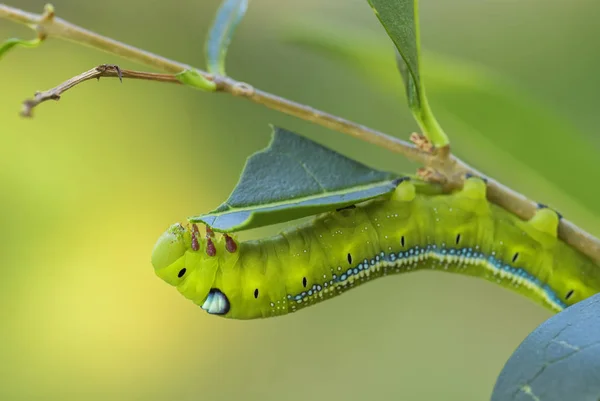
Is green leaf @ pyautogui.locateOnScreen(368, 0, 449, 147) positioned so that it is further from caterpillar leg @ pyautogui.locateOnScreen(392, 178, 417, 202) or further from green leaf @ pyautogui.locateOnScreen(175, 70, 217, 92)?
green leaf @ pyautogui.locateOnScreen(175, 70, 217, 92)

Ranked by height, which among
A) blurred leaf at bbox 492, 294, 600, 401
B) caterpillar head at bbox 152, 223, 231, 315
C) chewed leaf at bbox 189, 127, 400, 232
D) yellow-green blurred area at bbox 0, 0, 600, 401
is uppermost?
chewed leaf at bbox 189, 127, 400, 232

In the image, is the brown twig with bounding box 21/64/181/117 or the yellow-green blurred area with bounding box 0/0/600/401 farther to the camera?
the yellow-green blurred area with bounding box 0/0/600/401

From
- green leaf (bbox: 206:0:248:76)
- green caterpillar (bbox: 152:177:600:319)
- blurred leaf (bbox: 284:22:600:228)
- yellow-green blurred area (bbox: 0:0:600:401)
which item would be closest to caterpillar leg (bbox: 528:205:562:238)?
green caterpillar (bbox: 152:177:600:319)

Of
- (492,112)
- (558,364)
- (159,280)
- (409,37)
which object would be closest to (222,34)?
(409,37)

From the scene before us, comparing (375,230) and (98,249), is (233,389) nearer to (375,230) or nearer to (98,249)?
(98,249)

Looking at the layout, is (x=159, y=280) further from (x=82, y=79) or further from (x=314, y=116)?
(x=82, y=79)

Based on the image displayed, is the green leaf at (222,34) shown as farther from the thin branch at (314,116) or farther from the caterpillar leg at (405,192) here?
the caterpillar leg at (405,192)

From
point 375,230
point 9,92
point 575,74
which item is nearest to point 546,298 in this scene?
point 375,230
